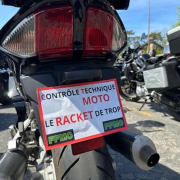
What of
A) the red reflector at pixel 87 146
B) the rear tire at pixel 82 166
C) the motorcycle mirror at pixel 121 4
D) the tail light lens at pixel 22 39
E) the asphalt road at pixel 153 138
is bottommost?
the asphalt road at pixel 153 138

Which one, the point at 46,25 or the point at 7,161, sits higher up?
the point at 46,25

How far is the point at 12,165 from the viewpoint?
1.05m

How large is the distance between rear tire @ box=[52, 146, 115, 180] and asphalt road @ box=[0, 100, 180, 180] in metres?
0.98

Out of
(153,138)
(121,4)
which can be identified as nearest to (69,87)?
A: (121,4)

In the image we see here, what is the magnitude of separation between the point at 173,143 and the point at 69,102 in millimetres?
2102

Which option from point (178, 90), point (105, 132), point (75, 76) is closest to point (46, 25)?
point (75, 76)

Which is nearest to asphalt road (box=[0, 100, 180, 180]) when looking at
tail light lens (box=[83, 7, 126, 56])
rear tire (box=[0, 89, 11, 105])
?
rear tire (box=[0, 89, 11, 105])

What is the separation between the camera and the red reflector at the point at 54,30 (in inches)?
41.1

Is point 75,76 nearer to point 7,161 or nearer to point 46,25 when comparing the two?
point 46,25

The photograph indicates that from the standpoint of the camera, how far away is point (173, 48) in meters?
2.94

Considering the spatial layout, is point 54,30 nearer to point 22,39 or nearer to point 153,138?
point 22,39

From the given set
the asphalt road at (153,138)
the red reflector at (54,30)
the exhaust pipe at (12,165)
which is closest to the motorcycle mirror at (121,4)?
the red reflector at (54,30)

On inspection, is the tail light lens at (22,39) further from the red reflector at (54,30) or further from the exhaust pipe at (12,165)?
the exhaust pipe at (12,165)

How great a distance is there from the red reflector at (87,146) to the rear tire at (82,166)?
3 cm
